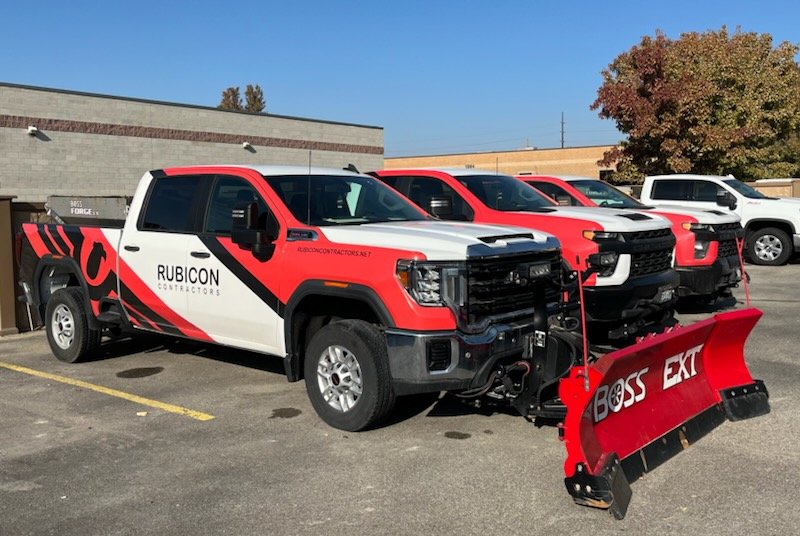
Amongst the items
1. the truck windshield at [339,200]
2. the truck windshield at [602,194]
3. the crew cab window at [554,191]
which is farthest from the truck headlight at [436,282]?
the truck windshield at [602,194]

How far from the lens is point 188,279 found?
6574 mm

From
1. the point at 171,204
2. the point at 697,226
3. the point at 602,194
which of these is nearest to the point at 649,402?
the point at 171,204

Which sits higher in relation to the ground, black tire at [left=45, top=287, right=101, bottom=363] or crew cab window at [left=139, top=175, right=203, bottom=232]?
crew cab window at [left=139, top=175, right=203, bottom=232]

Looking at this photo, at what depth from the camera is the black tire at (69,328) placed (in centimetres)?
780

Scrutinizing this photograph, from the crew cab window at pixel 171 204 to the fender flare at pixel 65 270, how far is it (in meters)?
1.18

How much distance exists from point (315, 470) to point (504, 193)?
5384 mm

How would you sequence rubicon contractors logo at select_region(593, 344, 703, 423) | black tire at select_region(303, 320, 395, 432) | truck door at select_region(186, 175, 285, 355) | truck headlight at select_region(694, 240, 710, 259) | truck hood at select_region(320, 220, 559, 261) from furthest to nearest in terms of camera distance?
truck headlight at select_region(694, 240, 710, 259), truck door at select_region(186, 175, 285, 355), black tire at select_region(303, 320, 395, 432), truck hood at select_region(320, 220, 559, 261), rubicon contractors logo at select_region(593, 344, 703, 423)

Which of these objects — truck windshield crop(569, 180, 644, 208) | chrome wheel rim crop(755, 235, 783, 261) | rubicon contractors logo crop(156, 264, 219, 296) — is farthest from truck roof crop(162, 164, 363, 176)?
chrome wheel rim crop(755, 235, 783, 261)

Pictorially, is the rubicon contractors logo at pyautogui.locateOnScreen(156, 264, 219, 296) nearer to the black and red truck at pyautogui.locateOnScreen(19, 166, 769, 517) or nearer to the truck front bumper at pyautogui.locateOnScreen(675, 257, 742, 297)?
the black and red truck at pyautogui.locateOnScreen(19, 166, 769, 517)

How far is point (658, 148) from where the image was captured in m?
25.2

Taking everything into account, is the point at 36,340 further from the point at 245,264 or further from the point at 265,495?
the point at 265,495

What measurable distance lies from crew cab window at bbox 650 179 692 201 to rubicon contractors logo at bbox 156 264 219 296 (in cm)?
1176

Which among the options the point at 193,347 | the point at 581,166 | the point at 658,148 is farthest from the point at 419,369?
the point at 581,166

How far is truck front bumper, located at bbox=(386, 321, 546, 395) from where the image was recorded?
494 centimetres
